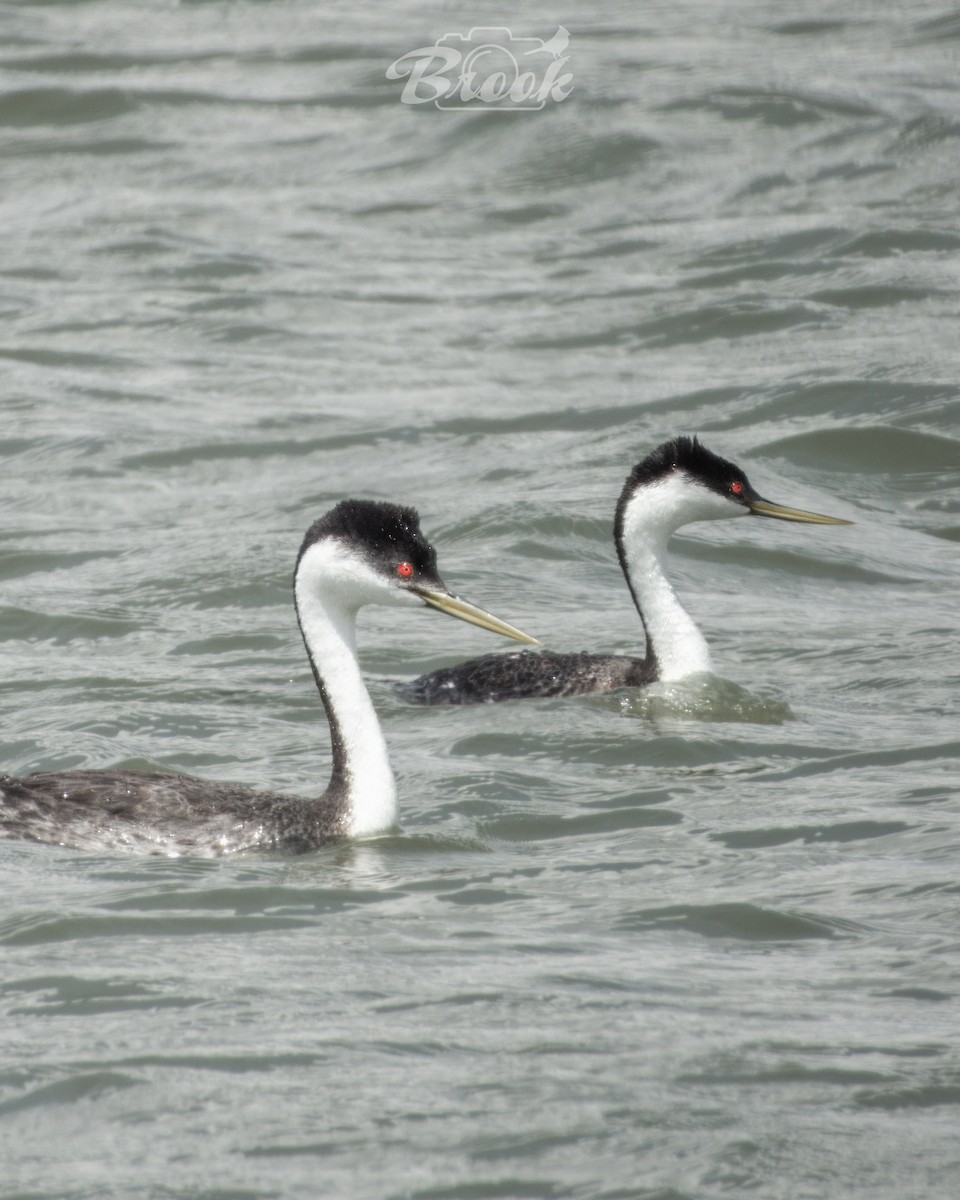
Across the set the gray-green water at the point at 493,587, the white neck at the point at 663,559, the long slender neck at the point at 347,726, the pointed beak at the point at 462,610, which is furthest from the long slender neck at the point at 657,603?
the long slender neck at the point at 347,726

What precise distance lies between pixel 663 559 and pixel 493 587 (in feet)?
5.14

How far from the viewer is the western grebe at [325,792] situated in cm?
745

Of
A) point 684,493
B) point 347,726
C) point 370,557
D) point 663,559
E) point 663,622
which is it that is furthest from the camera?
point 663,559

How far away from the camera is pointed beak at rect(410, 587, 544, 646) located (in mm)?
7633

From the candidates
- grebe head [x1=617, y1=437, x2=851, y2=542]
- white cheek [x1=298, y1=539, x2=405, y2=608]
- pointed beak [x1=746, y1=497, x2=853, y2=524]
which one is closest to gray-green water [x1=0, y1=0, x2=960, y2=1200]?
pointed beak [x1=746, y1=497, x2=853, y2=524]

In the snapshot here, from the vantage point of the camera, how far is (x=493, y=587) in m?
11.7

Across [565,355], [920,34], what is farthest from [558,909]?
[920,34]

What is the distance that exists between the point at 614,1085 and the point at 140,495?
28.6 ft

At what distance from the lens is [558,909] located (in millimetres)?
6773

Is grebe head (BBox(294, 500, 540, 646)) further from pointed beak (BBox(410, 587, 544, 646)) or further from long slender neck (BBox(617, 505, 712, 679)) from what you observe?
long slender neck (BBox(617, 505, 712, 679))

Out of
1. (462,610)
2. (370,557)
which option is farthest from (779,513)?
(370,557)

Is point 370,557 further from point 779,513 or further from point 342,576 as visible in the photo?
point 779,513

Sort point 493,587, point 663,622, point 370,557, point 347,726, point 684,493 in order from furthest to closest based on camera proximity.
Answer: point 493,587
point 684,493
point 663,622
point 347,726
point 370,557

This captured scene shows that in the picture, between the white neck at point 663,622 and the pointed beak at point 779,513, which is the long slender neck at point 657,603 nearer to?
the white neck at point 663,622
